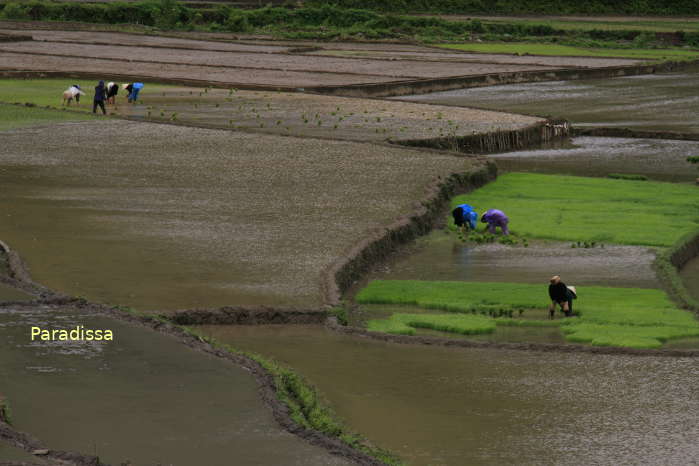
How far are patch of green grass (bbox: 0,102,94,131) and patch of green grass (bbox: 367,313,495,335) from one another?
15450 mm

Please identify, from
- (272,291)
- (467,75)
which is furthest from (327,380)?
(467,75)

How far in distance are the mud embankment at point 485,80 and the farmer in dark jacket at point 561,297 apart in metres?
24.1

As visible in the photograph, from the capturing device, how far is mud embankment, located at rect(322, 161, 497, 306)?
51.5ft

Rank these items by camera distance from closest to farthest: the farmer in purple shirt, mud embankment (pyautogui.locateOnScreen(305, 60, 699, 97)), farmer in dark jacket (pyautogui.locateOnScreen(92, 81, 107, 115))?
the farmer in purple shirt
farmer in dark jacket (pyautogui.locateOnScreen(92, 81, 107, 115))
mud embankment (pyautogui.locateOnScreen(305, 60, 699, 97))

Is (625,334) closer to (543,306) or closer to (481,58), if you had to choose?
(543,306)

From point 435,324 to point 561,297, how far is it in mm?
1611

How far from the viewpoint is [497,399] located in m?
11.8

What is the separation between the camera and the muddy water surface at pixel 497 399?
10.5 metres

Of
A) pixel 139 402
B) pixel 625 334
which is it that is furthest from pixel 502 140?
pixel 139 402

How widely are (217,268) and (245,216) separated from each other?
3.28 m

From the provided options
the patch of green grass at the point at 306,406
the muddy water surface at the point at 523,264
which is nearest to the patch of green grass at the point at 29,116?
the muddy water surface at the point at 523,264

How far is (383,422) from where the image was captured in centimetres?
1123

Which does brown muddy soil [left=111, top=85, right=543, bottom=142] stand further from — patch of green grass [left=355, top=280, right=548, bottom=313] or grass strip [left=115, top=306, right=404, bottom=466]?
grass strip [left=115, top=306, right=404, bottom=466]

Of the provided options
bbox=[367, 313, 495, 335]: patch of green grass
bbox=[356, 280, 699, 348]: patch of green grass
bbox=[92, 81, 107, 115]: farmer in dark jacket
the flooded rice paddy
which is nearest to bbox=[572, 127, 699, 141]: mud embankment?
the flooded rice paddy
